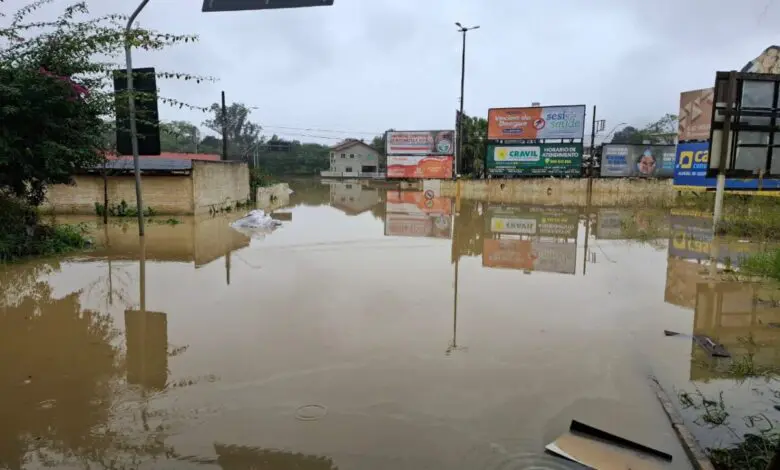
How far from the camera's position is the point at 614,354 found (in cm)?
529

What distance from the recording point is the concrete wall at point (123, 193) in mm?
17750

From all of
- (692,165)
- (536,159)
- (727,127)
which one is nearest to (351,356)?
(727,127)

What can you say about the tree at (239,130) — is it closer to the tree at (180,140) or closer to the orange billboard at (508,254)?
the tree at (180,140)

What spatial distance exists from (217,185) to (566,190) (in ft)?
60.2

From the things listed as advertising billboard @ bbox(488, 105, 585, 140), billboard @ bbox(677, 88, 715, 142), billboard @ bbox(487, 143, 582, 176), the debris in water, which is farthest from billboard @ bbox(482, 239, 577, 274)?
advertising billboard @ bbox(488, 105, 585, 140)

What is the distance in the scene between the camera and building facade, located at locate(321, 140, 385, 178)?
7106 centimetres

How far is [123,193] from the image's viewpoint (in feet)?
58.9

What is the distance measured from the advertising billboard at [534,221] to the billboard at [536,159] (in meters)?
7.24

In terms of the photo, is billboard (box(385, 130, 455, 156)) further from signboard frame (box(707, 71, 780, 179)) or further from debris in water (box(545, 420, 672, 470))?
debris in water (box(545, 420, 672, 470))

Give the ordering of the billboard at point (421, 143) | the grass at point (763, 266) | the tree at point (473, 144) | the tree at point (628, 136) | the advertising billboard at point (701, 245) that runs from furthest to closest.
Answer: the tree at point (628, 136)
the tree at point (473, 144)
the billboard at point (421, 143)
the advertising billboard at point (701, 245)
the grass at point (763, 266)

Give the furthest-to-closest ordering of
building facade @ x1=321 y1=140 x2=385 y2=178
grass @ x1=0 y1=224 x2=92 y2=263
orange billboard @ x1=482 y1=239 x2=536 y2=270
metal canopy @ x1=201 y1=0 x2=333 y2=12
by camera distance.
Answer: building facade @ x1=321 y1=140 x2=385 y2=178
orange billboard @ x1=482 y1=239 x2=536 y2=270
grass @ x1=0 y1=224 x2=92 y2=263
metal canopy @ x1=201 y1=0 x2=333 y2=12

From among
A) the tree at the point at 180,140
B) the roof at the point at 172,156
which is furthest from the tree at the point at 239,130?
the roof at the point at 172,156

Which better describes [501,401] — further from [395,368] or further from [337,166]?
[337,166]

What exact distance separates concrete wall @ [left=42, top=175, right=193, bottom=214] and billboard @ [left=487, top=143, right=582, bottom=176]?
18270mm
